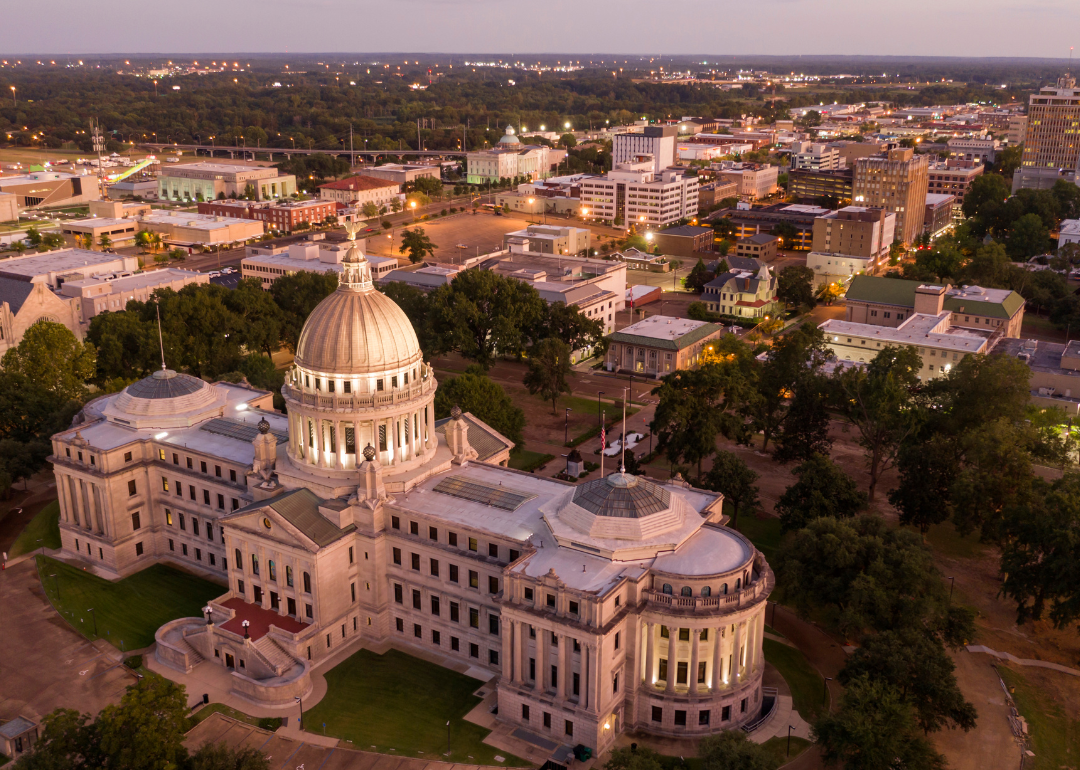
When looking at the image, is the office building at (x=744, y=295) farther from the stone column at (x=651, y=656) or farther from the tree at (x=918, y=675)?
the stone column at (x=651, y=656)

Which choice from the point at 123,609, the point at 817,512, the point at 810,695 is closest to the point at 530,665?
the point at 810,695

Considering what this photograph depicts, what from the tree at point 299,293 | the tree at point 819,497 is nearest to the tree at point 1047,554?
the tree at point 819,497

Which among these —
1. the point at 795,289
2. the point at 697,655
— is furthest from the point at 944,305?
the point at 697,655

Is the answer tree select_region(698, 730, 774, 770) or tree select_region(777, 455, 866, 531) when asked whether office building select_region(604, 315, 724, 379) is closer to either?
tree select_region(777, 455, 866, 531)

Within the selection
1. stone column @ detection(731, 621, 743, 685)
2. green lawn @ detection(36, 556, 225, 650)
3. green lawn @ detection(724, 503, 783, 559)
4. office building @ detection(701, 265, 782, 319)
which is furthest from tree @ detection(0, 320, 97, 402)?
office building @ detection(701, 265, 782, 319)

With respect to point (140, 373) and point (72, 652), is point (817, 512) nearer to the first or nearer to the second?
point (72, 652)

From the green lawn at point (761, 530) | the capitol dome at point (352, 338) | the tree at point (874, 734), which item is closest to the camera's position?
the tree at point (874, 734)

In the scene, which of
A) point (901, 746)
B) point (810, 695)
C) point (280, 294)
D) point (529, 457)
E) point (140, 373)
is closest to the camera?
point (901, 746)
